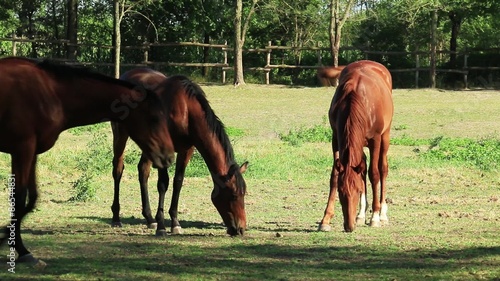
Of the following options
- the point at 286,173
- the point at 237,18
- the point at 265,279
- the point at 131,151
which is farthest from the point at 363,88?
the point at 237,18

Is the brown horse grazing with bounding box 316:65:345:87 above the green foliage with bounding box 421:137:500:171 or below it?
above

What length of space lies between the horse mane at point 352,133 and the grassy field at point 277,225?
2.19ft

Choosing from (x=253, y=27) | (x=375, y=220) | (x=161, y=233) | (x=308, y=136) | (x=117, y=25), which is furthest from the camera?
(x=253, y=27)

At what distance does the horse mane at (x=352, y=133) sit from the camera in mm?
9578

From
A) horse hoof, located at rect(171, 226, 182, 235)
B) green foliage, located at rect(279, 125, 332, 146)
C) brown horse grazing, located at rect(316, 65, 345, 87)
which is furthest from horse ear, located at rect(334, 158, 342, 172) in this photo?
green foliage, located at rect(279, 125, 332, 146)

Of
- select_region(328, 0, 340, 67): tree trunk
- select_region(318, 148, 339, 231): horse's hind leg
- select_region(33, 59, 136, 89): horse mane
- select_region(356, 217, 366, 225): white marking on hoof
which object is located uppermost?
select_region(328, 0, 340, 67): tree trunk

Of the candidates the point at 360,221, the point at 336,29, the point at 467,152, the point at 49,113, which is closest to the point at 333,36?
the point at 336,29

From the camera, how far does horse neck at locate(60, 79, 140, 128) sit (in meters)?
7.53

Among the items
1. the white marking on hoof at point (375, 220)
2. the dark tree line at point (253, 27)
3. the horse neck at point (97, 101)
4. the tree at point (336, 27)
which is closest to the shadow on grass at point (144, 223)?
the white marking on hoof at point (375, 220)

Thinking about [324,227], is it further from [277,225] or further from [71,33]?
[71,33]

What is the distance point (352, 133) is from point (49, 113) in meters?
3.70

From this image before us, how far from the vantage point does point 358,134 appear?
9.80 metres

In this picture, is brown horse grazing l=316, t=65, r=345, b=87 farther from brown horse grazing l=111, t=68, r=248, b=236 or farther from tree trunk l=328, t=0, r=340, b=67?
tree trunk l=328, t=0, r=340, b=67

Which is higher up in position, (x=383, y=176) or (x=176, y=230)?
(x=383, y=176)
